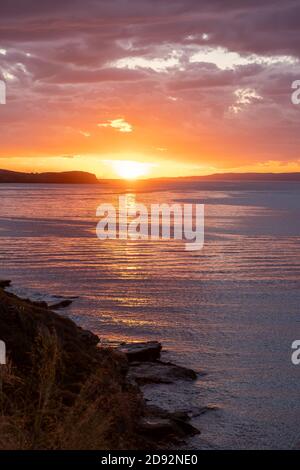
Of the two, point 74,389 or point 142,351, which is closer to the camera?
point 74,389

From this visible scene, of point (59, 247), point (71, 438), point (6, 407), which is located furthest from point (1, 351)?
point (59, 247)

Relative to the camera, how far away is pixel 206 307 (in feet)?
93.9

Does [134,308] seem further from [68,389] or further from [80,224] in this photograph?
[80,224]

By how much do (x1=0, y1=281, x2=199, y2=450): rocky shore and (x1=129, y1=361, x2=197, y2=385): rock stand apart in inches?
1.1

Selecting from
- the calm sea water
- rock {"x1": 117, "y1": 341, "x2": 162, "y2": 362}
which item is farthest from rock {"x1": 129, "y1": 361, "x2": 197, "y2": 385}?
the calm sea water

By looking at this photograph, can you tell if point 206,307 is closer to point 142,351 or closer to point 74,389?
point 142,351

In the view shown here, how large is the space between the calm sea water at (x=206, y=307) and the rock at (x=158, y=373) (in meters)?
0.51

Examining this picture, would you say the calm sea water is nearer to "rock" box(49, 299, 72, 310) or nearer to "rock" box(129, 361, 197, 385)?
"rock" box(49, 299, 72, 310)

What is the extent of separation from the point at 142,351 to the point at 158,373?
1.36m

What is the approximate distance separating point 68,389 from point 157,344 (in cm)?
659

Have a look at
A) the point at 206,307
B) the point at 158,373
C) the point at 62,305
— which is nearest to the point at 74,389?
the point at 158,373

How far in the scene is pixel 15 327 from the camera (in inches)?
634

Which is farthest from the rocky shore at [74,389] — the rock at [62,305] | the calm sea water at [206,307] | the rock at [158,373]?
the rock at [62,305]

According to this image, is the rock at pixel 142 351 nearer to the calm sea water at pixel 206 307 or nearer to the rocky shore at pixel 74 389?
the rocky shore at pixel 74 389
